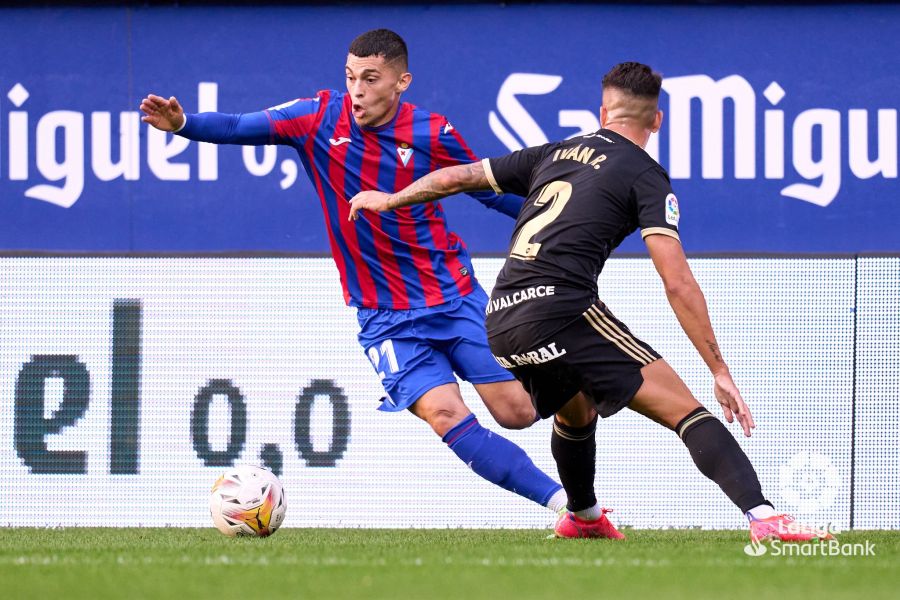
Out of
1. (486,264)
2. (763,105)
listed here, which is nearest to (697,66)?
(763,105)

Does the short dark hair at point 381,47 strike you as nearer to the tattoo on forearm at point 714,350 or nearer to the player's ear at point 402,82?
the player's ear at point 402,82

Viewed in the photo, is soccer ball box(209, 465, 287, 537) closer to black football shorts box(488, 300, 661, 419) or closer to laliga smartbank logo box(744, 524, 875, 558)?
black football shorts box(488, 300, 661, 419)

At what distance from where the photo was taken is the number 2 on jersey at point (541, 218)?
5.29m

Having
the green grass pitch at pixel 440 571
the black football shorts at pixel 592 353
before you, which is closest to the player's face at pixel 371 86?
the black football shorts at pixel 592 353

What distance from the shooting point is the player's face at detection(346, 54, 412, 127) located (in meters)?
6.25

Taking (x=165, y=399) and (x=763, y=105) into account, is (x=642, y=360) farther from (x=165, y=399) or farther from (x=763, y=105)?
(x=763, y=105)

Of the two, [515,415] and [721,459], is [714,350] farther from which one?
[515,415]

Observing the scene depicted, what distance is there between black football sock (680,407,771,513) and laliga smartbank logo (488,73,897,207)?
4.83m

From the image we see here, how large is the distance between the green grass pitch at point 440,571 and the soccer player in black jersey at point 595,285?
17.9 inches

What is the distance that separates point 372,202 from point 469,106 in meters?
4.48

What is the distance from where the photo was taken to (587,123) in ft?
32.0

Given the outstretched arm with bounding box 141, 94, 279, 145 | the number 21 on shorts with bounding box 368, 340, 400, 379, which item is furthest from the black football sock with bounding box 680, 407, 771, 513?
the outstretched arm with bounding box 141, 94, 279, 145

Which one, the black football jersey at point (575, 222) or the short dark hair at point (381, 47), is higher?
the short dark hair at point (381, 47)

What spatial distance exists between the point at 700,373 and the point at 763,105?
104 inches
